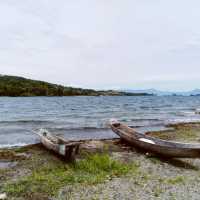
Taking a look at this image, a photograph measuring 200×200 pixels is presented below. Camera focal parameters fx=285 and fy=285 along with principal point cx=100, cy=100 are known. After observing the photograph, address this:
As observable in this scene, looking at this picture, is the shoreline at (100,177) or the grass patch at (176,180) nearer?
the shoreline at (100,177)

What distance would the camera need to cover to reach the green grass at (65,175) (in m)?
9.57

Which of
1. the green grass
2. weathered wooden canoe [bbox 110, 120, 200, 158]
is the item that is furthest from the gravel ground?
weathered wooden canoe [bbox 110, 120, 200, 158]

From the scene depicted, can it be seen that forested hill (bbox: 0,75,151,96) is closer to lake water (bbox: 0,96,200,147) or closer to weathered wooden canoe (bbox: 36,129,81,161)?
lake water (bbox: 0,96,200,147)

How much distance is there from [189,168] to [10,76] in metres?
169

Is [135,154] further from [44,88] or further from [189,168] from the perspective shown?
[44,88]

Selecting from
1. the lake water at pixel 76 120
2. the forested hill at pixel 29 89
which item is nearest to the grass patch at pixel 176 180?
the lake water at pixel 76 120

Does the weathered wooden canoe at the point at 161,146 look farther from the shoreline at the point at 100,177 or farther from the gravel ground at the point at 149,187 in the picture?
the gravel ground at the point at 149,187

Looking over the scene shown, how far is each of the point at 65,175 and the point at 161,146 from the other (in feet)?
17.8

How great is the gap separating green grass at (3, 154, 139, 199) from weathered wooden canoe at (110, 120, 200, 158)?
193 cm

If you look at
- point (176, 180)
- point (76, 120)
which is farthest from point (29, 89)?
point (176, 180)

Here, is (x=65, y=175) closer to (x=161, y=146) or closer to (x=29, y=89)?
(x=161, y=146)

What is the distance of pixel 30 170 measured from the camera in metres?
12.2

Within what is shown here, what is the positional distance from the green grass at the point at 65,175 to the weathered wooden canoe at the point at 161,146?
6.33ft

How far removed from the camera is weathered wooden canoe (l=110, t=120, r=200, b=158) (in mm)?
12594
